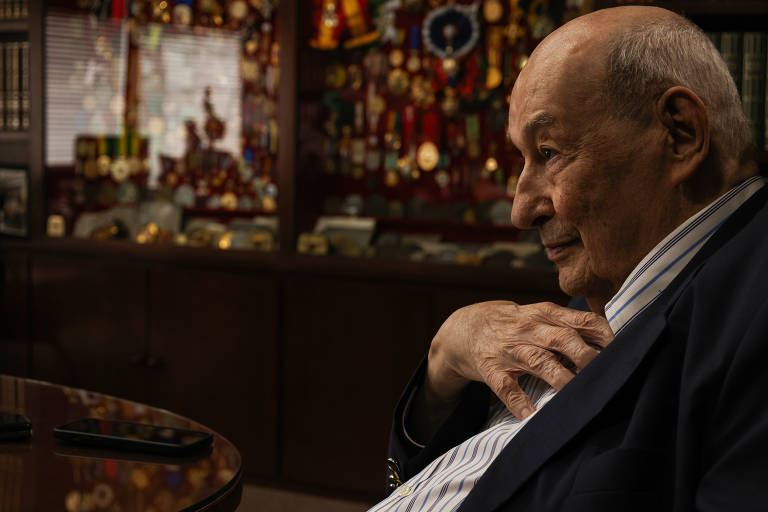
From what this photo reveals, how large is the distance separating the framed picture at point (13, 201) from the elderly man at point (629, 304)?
286 cm

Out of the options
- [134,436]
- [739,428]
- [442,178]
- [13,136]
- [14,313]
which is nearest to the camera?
[739,428]

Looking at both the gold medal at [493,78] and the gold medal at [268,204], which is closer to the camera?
the gold medal at [493,78]

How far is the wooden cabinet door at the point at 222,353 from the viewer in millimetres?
3164

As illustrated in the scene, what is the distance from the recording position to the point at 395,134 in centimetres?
330

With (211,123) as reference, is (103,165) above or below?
below

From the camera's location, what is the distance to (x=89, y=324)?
3.50 m

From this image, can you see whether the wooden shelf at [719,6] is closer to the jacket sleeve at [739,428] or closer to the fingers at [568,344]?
the fingers at [568,344]

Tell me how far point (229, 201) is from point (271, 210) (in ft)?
0.79

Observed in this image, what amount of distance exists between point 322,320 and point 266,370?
301 millimetres

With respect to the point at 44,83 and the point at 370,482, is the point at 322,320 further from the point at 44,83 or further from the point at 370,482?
the point at 44,83

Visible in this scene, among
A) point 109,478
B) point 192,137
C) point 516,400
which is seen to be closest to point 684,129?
point 516,400

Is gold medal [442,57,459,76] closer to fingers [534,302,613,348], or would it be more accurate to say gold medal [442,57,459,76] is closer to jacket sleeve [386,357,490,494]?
jacket sleeve [386,357,490,494]

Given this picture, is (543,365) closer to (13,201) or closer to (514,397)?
(514,397)

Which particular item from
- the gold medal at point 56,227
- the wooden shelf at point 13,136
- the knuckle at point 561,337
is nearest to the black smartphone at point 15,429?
the knuckle at point 561,337
